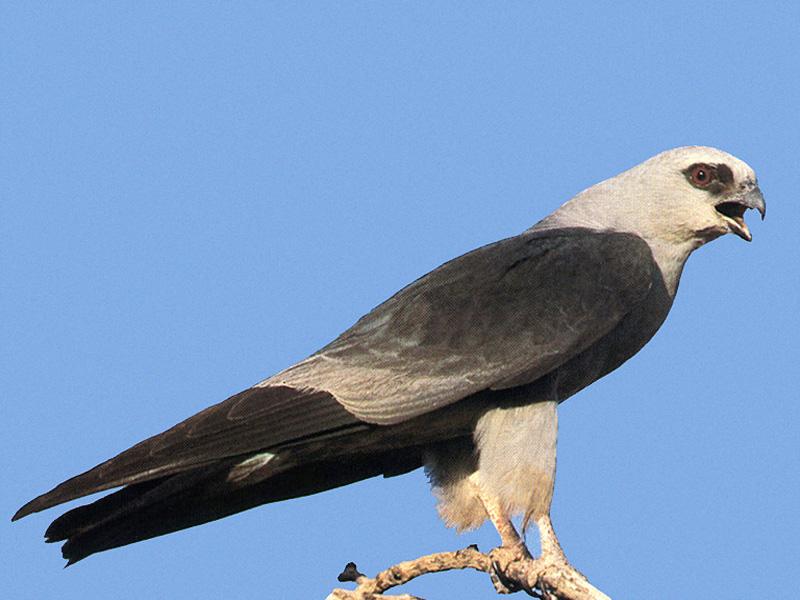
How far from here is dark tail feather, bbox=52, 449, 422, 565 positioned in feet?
21.5

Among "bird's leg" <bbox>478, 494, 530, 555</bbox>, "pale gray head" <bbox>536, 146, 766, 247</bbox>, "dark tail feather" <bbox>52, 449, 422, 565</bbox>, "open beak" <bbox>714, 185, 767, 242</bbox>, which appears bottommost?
"bird's leg" <bbox>478, 494, 530, 555</bbox>

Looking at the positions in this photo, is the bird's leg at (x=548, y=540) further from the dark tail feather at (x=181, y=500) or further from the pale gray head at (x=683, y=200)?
the pale gray head at (x=683, y=200)

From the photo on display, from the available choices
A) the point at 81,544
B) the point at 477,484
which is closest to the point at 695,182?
the point at 477,484

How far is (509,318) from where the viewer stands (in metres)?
6.82

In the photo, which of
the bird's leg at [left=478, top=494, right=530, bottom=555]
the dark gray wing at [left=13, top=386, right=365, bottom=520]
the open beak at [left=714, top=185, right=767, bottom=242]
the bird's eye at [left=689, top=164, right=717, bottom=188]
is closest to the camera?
the dark gray wing at [left=13, top=386, right=365, bottom=520]

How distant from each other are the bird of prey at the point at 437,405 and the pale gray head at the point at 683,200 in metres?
0.25

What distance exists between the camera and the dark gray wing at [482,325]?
6.61 m

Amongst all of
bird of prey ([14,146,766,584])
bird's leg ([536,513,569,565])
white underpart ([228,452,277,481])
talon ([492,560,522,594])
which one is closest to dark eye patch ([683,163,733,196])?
bird of prey ([14,146,766,584])

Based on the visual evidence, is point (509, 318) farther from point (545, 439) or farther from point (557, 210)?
point (557, 210)

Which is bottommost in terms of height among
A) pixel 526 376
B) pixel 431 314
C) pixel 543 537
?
pixel 543 537

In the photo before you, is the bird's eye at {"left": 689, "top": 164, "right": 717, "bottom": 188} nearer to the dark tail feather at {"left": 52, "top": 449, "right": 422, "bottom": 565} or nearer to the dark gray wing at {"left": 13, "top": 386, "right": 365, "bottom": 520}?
the dark tail feather at {"left": 52, "top": 449, "right": 422, "bottom": 565}

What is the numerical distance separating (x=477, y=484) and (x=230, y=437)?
1281mm

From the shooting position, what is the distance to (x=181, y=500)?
22.2ft

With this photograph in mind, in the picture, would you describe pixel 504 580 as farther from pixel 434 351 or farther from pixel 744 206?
pixel 744 206
